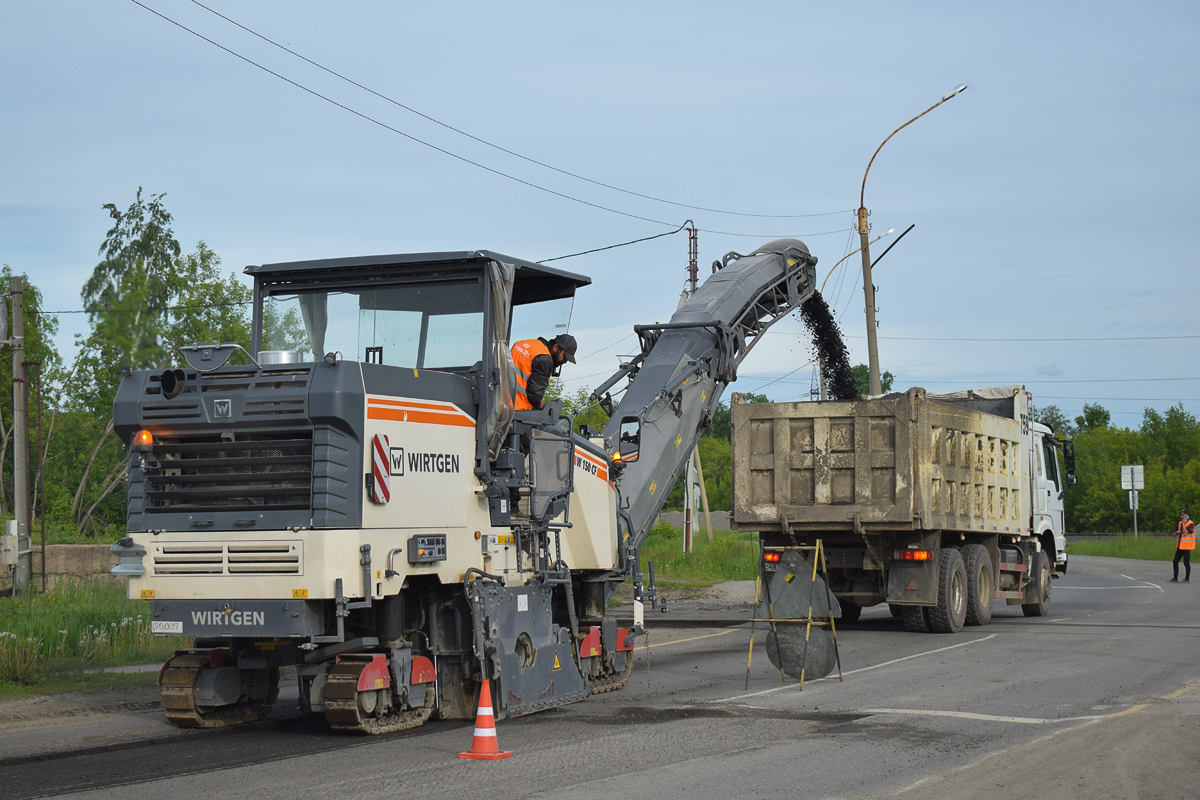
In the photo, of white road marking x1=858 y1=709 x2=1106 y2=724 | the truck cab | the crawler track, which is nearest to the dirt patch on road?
white road marking x1=858 y1=709 x2=1106 y2=724

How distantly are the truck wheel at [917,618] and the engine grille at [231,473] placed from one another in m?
11.0

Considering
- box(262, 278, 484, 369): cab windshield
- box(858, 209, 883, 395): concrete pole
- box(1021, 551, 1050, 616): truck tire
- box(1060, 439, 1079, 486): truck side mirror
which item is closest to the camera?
box(262, 278, 484, 369): cab windshield

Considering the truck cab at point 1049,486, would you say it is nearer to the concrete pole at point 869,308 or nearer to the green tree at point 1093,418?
the concrete pole at point 869,308

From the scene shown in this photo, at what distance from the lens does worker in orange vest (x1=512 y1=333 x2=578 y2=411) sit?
10.4m

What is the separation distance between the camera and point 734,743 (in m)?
8.70

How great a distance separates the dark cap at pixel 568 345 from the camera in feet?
35.6

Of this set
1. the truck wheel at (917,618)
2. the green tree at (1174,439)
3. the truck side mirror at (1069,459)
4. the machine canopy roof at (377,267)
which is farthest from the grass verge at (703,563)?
the green tree at (1174,439)

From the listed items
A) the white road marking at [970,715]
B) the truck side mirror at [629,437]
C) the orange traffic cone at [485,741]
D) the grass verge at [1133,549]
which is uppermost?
the truck side mirror at [629,437]

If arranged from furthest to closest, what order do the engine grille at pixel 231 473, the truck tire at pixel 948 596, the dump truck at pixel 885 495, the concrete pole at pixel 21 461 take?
the concrete pole at pixel 21 461 < the truck tire at pixel 948 596 < the dump truck at pixel 885 495 < the engine grille at pixel 231 473

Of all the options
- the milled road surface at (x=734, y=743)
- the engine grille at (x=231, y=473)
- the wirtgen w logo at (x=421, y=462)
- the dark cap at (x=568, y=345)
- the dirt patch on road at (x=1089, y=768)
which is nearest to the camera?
the dirt patch on road at (x=1089, y=768)

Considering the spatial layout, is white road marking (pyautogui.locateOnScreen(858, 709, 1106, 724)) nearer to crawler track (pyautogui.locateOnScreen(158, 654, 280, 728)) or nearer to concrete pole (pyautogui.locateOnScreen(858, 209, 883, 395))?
crawler track (pyautogui.locateOnScreen(158, 654, 280, 728))

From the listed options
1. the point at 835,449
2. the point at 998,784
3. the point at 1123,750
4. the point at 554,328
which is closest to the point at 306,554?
the point at 554,328

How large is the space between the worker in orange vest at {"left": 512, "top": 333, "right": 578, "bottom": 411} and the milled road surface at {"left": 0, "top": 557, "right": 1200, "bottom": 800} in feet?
9.00

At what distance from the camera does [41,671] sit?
12656 mm
